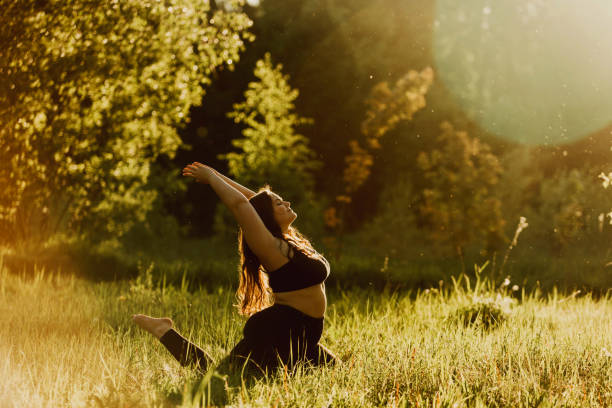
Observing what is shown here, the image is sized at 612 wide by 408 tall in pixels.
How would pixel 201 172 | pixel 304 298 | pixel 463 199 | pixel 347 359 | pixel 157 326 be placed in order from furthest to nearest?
pixel 463 199, pixel 347 359, pixel 157 326, pixel 304 298, pixel 201 172

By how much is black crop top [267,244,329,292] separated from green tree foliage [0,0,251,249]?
5469 millimetres

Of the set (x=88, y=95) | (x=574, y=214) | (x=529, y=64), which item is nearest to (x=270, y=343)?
(x=88, y=95)

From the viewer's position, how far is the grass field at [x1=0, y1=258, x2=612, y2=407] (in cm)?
400

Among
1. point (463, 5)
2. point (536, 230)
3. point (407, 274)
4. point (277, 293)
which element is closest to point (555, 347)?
point (277, 293)

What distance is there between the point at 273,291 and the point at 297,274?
25cm

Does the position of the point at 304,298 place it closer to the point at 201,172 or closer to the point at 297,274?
the point at 297,274

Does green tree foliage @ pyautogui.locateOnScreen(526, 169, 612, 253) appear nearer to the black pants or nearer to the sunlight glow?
the sunlight glow

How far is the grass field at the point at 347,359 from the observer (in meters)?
4.00

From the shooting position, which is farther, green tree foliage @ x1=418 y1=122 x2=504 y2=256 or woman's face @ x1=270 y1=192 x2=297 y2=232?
green tree foliage @ x1=418 y1=122 x2=504 y2=256

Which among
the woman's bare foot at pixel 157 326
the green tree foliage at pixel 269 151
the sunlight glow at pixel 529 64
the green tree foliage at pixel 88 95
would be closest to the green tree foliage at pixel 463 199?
the green tree foliage at pixel 269 151

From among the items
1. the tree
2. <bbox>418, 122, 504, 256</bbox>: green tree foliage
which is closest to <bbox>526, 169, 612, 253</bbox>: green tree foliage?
<bbox>418, 122, 504, 256</bbox>: green tree foliage

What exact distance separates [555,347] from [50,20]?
7136 millimetres

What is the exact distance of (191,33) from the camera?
33.4ft

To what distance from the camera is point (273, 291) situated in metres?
4.64
